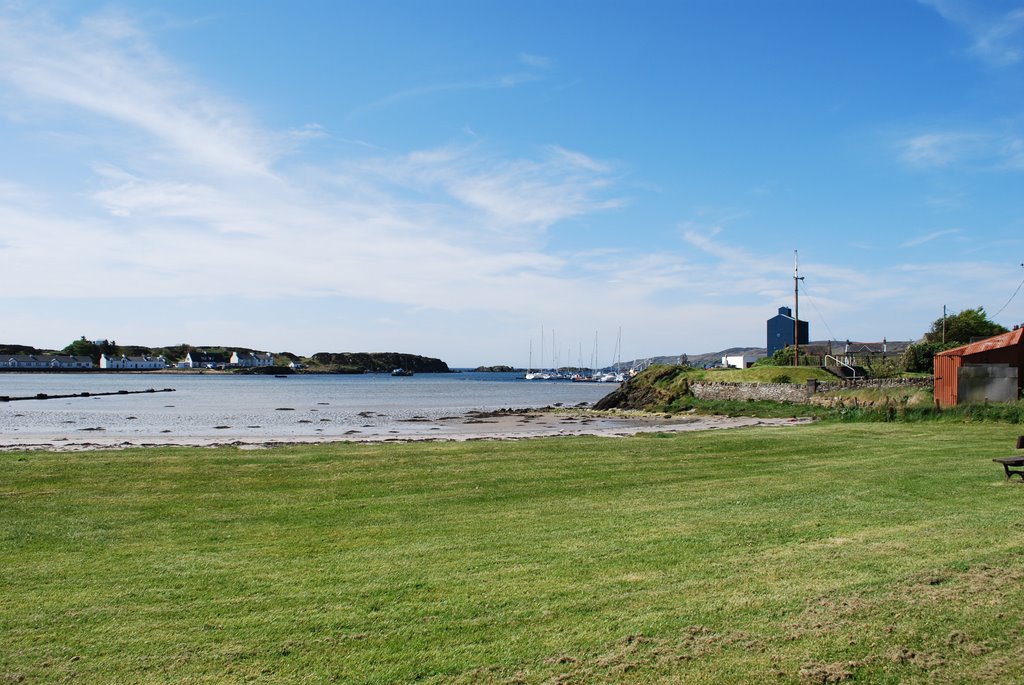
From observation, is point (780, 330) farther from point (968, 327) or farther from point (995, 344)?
point (995, 344)

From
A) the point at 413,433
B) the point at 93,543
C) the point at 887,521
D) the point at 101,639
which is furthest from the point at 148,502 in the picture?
the point at 413,433

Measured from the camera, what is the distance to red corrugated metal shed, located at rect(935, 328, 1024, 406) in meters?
33.3

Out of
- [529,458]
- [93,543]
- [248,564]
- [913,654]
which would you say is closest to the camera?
[913,654]

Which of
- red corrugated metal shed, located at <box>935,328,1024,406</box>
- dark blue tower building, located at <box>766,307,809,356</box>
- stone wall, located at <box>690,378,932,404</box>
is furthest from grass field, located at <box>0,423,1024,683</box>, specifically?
dark blue tower building, located at <box>766,307,809,356</box>

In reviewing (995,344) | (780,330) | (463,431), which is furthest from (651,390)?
(780,330)

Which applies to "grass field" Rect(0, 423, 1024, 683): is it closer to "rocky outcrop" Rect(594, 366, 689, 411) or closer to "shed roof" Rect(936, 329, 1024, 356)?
"shed roof" Rect(936, 329, 1024, 356)

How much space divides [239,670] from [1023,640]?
20.4 ft

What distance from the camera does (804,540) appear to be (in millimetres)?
9672

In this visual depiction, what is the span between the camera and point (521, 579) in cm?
827

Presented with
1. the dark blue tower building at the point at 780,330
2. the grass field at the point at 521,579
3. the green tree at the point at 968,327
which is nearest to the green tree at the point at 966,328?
the green tree at the point at 968,327

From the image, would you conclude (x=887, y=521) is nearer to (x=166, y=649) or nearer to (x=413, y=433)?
(x=166, y=649)

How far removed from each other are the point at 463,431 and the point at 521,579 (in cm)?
3511

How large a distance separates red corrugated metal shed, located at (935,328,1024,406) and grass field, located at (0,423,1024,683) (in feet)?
68.1

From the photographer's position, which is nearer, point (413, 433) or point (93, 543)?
point (93, 543)
